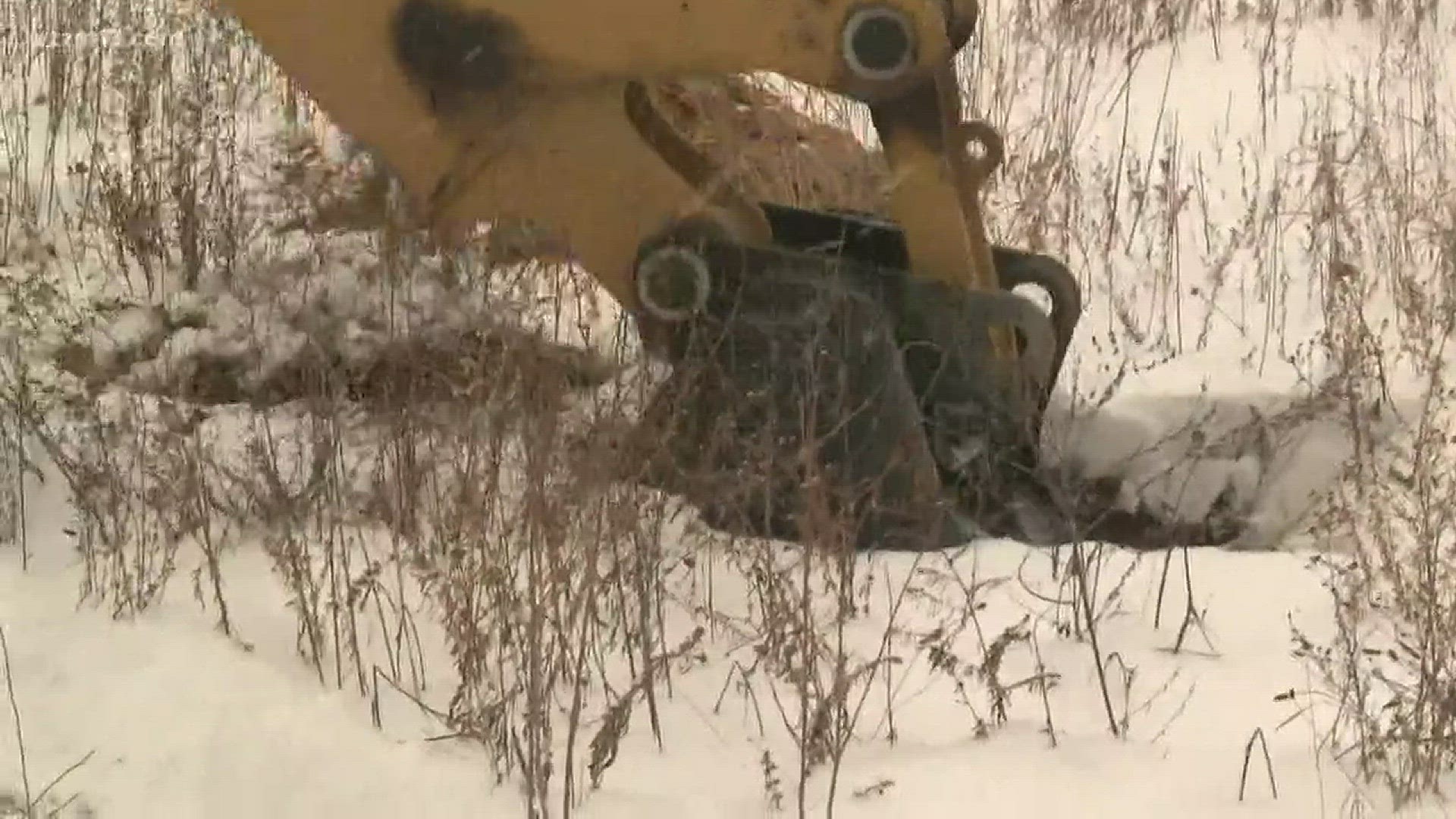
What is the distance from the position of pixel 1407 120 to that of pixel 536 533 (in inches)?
131

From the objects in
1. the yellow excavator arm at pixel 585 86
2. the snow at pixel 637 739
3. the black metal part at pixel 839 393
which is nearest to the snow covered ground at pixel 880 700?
the snow at pixel 637 739

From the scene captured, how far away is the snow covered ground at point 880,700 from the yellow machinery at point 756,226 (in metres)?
0.17

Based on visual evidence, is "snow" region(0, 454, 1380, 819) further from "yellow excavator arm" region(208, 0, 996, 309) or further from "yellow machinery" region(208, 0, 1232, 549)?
"yellow excavator arm" region(208, 0, 996, 309)

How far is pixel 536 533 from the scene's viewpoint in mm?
2240

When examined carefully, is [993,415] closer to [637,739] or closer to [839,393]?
[839,393]

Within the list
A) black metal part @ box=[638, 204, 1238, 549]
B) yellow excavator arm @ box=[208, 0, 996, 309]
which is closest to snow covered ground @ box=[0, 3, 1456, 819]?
black metal part @ box=[638, 204, 1238, 549]

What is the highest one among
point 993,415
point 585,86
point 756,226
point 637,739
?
point 585,86

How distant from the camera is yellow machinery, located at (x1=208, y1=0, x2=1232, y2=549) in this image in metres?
2.41

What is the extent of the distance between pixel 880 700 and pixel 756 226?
91 cm

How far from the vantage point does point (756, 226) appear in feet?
8.88

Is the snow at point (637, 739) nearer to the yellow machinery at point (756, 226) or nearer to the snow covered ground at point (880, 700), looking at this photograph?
the snow covered ground at point (880, 700)

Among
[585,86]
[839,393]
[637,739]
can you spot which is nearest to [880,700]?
[637,739]

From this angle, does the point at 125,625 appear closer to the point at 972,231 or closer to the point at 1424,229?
the point at 972,231

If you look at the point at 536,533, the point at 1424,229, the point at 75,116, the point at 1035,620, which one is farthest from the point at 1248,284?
the point at 75,116
